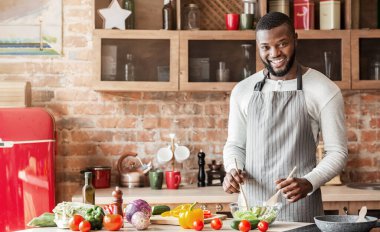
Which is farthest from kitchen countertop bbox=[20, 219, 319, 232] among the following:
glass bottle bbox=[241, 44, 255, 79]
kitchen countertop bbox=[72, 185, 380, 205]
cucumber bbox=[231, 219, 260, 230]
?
glass bottle bbox=[241, 44, 255, 79]

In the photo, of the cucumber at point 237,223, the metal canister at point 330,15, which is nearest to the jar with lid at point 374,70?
the metal canister at point 330,15

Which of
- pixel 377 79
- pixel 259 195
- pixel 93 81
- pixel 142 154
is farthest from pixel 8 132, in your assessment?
pixel 377 79

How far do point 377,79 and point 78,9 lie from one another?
221cm

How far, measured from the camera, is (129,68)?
15.4 feet

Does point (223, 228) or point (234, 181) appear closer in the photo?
point (223, 228)

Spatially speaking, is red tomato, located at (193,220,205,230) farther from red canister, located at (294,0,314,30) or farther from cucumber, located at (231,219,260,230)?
red canister, located at (294,0,314,30)

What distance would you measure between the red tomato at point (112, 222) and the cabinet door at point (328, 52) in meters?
2.43

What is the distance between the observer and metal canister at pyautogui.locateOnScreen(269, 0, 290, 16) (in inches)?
187

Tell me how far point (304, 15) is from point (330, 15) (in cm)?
18

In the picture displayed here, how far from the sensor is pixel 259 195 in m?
3.32

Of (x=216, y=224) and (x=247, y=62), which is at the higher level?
(x=247, y=62)

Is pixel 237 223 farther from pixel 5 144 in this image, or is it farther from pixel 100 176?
pixel 100 176

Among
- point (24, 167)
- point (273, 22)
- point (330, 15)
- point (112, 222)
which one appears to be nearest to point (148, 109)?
point (24, 167)

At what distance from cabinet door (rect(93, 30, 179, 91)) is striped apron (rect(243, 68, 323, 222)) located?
1.37 m
